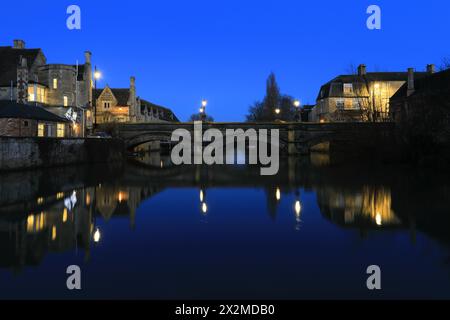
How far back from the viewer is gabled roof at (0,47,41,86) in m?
45.7

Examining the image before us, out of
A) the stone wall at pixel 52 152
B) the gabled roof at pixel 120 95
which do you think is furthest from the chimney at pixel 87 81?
the gabled roof at pixel 120 95

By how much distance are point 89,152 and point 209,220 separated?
108 feet

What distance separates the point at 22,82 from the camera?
4456 cm

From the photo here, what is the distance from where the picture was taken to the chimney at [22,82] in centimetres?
4438

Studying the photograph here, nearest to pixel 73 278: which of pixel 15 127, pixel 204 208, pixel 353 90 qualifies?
pixel 204 208

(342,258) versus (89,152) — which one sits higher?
(89,152)

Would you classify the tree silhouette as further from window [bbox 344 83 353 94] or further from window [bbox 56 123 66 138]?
window [bbox 56 123 66 138]

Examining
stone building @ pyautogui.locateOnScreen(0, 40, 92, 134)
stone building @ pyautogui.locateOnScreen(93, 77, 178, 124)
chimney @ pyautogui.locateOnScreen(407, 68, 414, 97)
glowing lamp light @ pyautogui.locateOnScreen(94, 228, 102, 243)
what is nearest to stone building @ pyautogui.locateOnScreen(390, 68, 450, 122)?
chimney @ pyautogui.locateOnScreen(407, 68, 414, 97)

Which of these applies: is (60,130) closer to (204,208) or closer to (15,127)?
(15,127)

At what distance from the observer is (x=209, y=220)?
1320 cm

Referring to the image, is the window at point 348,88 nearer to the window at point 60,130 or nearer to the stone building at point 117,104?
the stone building at point 117,104
